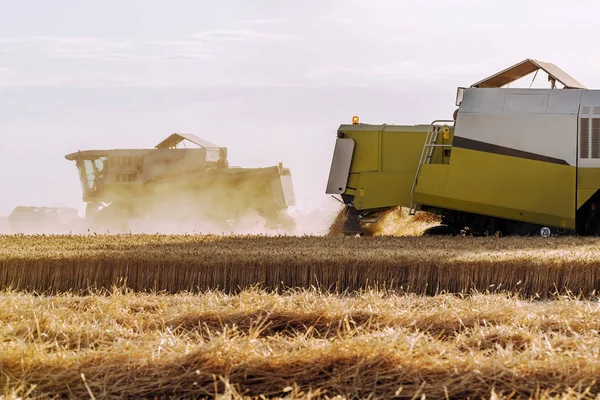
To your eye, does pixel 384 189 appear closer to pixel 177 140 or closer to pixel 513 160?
pixel 513 160

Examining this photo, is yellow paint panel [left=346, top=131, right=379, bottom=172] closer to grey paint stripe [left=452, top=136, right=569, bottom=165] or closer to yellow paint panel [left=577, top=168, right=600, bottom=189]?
grey paint stripe [left=452, top=136, right=569, bottom=165]

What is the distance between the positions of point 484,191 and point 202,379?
11.9m

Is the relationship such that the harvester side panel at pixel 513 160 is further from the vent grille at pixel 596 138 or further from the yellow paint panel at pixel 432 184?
the vent grille at pixel 596 138

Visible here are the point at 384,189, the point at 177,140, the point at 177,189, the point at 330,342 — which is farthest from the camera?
the point at 177,140

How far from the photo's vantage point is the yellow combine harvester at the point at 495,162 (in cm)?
1642

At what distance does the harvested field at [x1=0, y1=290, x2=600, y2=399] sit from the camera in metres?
5.46

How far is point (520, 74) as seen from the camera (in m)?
17.3

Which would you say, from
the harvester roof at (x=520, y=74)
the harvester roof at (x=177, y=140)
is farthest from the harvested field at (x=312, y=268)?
the harvester roof at (x=177, y=140)

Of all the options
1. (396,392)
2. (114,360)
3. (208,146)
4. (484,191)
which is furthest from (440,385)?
(208,146)

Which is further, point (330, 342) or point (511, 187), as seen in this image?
point (511, 187)


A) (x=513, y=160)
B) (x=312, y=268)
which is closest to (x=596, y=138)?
(x=513, y=160)

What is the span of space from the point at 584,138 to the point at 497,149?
1.44 meters

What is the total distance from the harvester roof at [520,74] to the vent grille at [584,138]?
0.92m

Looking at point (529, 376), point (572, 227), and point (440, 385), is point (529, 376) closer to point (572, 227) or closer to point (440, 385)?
point (440, 385)
